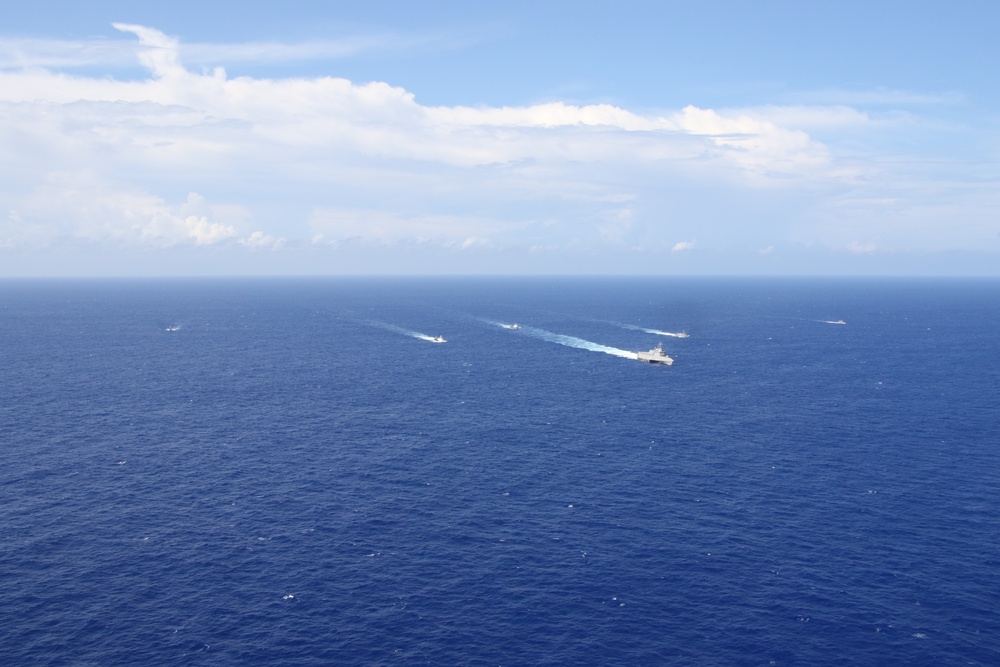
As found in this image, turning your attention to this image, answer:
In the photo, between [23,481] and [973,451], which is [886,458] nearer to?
[973,451]

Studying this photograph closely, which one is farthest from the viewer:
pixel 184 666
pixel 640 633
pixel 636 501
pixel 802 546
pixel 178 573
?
pixel 636 501

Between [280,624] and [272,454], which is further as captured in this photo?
[272,454]

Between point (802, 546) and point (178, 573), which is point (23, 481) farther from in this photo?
point (802, 546)

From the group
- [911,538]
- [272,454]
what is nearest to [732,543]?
[911,538]

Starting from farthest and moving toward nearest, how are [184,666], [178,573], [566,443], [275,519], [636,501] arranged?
1. [566,443]
2. [636,501]
3. [275,519]
4. [178,573]
5. [184,666]

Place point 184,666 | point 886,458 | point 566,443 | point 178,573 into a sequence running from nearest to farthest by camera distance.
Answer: point 184,666 < point 178,573 < point 886,458 < point 566,443

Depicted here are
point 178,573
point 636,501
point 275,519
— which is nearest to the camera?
point 178,573

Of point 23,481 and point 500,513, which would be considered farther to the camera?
point 23,481

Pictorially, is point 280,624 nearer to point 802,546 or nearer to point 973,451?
point 802,546

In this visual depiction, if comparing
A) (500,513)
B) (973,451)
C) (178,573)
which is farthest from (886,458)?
(178,573)
